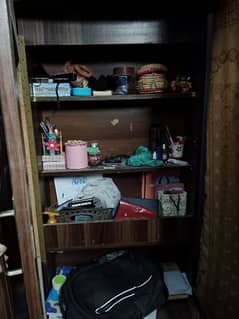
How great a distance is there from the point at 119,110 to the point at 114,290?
3.44ft

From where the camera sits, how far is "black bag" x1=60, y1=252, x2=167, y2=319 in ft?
3.76

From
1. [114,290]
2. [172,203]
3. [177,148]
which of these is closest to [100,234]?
[114,290]

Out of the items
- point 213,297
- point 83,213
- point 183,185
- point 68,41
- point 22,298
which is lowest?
point 213,297

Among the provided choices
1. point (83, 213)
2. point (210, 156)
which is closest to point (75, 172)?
point (83, 213)

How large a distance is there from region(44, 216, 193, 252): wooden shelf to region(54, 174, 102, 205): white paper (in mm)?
246

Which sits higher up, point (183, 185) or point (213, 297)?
point (183, 185)

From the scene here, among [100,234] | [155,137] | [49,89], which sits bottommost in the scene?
[100,234]

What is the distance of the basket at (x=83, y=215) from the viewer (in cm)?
129

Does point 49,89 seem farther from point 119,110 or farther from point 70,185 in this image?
point 70,185

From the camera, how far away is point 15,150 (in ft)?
1.99

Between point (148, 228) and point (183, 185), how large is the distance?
34 cm

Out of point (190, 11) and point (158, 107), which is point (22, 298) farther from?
point (190, 11)

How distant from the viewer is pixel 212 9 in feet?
3.44

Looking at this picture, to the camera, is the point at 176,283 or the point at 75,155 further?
the point at 176,283
